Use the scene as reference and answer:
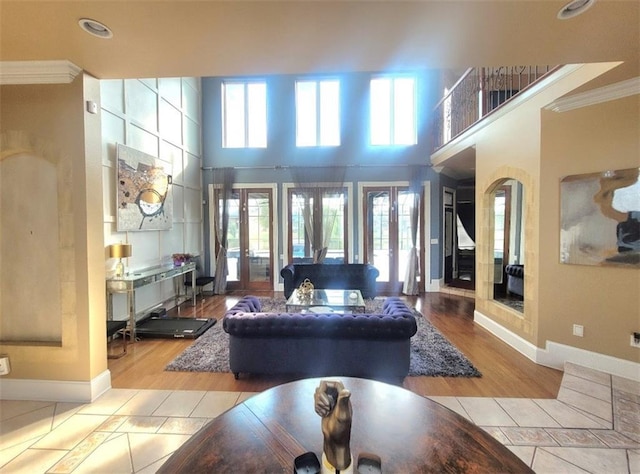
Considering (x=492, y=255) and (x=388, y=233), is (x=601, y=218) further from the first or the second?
(x=388, y=233)

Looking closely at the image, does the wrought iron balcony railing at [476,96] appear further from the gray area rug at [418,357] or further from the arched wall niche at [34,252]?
the arched wall niche at [34,252]

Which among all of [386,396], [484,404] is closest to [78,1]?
[386,396]

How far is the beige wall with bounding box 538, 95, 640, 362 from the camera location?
9.61 ft

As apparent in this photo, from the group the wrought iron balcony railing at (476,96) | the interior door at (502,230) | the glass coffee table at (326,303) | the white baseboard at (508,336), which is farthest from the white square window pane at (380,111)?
the white baseboard at (508,336)

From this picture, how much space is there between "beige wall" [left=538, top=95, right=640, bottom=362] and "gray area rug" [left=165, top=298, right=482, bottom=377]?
1.05m

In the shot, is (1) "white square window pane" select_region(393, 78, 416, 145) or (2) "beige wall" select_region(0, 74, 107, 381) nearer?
(2) "beige wall" select_region(0, 74, 107, 381)

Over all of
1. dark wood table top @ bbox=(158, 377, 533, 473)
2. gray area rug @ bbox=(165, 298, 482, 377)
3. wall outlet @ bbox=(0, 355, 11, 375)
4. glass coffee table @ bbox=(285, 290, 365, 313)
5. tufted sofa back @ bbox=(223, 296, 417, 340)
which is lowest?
gray area rug @ bbox=(165, 298, 482, 377)

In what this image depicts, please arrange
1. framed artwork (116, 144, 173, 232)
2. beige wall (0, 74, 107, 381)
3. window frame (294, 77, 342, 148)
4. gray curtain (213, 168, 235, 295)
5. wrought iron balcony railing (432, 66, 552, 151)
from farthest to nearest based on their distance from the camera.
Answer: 1. window frame (294, 77, 342, 148)
2. gray curtain (213, 168, 235, 295)
3. wrought iron balcony railing (432, 66, 552, 151)
4. framed artwork (116, 144, 173, 232)
5. beige wall (0, 74, 107, 381)

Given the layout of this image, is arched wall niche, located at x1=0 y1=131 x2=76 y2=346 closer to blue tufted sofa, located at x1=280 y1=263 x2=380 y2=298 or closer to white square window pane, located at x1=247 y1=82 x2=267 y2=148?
blue tufted sofa, located at x1=280 y1=263 x2=380 y2=298

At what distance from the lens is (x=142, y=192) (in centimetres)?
470

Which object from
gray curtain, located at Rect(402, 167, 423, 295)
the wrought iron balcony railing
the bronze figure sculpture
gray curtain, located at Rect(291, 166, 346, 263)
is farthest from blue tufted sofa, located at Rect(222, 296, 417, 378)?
gray curtain, located at Rect(291, 166, 346, 263)

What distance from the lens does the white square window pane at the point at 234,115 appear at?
24.0 ft

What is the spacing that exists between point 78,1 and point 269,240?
5714 mm

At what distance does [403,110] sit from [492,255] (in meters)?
4.36
